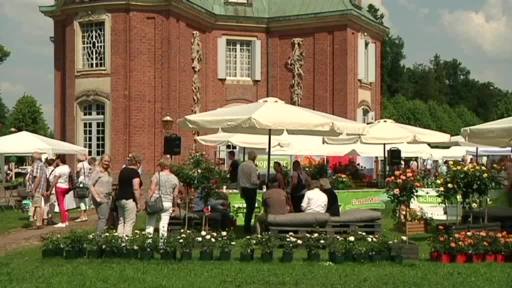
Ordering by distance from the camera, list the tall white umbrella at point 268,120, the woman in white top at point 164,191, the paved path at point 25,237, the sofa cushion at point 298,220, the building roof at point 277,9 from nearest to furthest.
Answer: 1. the sofa cushion at point 298,220
2. the woman in white top at point 164,191
3. the tall white umbrella at point 268,120
4. the paved path at point 25,237
5. the building roof at point 277,9

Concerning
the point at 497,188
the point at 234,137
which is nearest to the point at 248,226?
the point at 497,188

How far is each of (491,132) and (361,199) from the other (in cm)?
728

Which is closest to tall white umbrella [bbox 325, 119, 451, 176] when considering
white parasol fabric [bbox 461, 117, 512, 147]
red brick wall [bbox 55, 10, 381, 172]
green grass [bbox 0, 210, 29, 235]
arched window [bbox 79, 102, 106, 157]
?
white parasol fabric [bbox 461, 117, 512, 147]

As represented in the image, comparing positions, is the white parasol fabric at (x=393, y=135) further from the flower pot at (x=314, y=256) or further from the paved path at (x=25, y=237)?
the flower pot at (x=314, y=256)

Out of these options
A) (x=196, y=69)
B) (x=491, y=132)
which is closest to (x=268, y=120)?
(x=491, y=132)

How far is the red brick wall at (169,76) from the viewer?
32500mm

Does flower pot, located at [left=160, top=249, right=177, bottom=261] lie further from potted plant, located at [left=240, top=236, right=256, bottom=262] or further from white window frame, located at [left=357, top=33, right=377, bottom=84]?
white window frame, located at [left=357, top=33, right=377, bottom=84]

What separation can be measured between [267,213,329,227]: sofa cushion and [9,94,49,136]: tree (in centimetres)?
5606

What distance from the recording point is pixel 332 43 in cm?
3709

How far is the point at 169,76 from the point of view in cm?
3312

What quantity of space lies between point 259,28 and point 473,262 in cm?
2799

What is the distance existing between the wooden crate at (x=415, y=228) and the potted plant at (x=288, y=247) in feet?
16.7

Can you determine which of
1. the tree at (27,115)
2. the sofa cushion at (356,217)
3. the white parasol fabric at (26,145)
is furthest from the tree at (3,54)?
the sofa cushion at (356,217)

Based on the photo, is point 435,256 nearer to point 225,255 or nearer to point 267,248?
point 267,248
